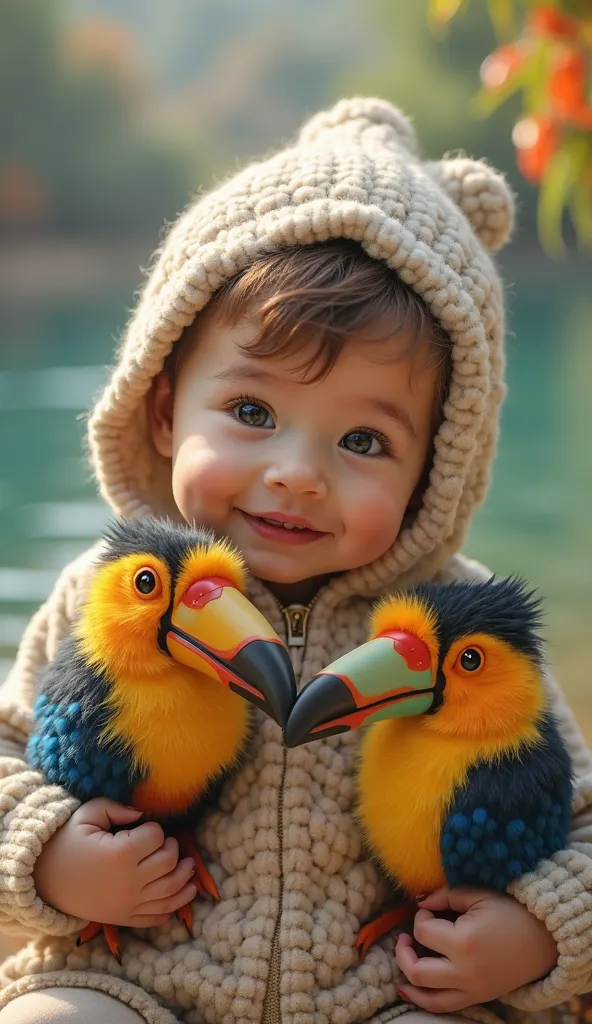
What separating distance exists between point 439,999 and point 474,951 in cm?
6

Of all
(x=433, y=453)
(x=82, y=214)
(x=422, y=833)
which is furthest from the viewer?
(x=82, y=214)

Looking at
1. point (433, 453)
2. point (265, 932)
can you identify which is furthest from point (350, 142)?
point (265, 932)

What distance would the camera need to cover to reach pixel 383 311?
1014 mm

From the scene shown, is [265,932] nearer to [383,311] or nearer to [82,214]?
[383,311]

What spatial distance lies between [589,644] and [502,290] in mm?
1218

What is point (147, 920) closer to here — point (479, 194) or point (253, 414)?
point (253, 414)

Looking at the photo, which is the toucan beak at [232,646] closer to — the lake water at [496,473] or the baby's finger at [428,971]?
the baby's finger at [428,971]

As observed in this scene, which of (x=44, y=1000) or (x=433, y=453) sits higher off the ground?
(x=433, y=453)

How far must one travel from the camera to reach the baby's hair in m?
0.99

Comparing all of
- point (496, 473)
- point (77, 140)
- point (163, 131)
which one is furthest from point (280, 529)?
point (163, 131)

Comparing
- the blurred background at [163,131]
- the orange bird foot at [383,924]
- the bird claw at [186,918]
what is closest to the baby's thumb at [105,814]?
the bird claw at [186,918]

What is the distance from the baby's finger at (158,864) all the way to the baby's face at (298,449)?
0.82 feet

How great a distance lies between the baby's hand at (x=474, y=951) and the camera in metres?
0.92

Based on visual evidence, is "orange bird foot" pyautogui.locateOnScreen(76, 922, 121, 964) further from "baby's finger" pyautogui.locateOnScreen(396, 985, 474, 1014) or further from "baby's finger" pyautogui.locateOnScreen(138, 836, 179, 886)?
"baby's finger" pyautogui.locateOnScreen(396, 985, 474, 1014)
